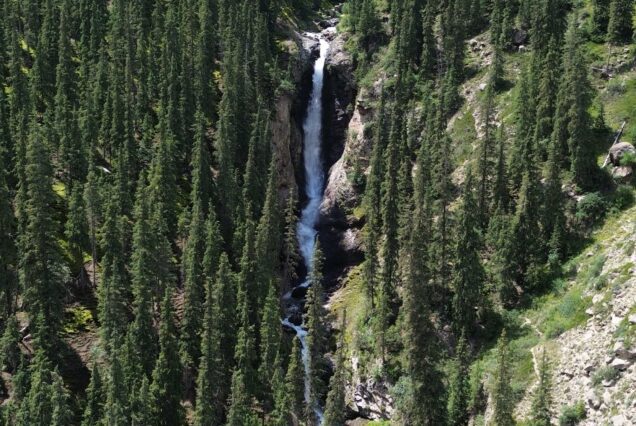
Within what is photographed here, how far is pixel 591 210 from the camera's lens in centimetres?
7925

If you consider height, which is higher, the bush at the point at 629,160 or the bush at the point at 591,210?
the bush at the point at 629,160

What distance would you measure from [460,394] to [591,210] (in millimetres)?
27293

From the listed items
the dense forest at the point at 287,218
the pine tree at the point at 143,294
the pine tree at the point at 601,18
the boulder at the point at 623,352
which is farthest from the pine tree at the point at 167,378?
the pine tree at the point at 601,18

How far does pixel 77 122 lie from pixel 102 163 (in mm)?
7120

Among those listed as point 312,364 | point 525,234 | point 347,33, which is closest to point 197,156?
point 312,364

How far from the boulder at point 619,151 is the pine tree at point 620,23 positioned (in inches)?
→ 990

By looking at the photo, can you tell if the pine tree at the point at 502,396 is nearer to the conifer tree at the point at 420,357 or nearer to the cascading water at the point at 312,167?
the conifer tree at the point at 420,357

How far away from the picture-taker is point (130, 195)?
99.5 m

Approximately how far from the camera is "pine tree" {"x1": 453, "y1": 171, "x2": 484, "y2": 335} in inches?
3046

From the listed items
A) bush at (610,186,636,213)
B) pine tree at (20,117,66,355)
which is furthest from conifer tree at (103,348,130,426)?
bush at (610,186,636,213)

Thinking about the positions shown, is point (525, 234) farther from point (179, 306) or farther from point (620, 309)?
point (179, 306)

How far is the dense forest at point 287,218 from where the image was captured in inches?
2881

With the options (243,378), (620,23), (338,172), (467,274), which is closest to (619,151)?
(467,274)

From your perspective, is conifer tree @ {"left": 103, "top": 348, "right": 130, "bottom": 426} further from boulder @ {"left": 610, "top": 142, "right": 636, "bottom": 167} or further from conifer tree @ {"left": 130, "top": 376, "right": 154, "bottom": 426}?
boulder @ {"left": 610, "top": 142, "right": 636, "bottom": 167}
